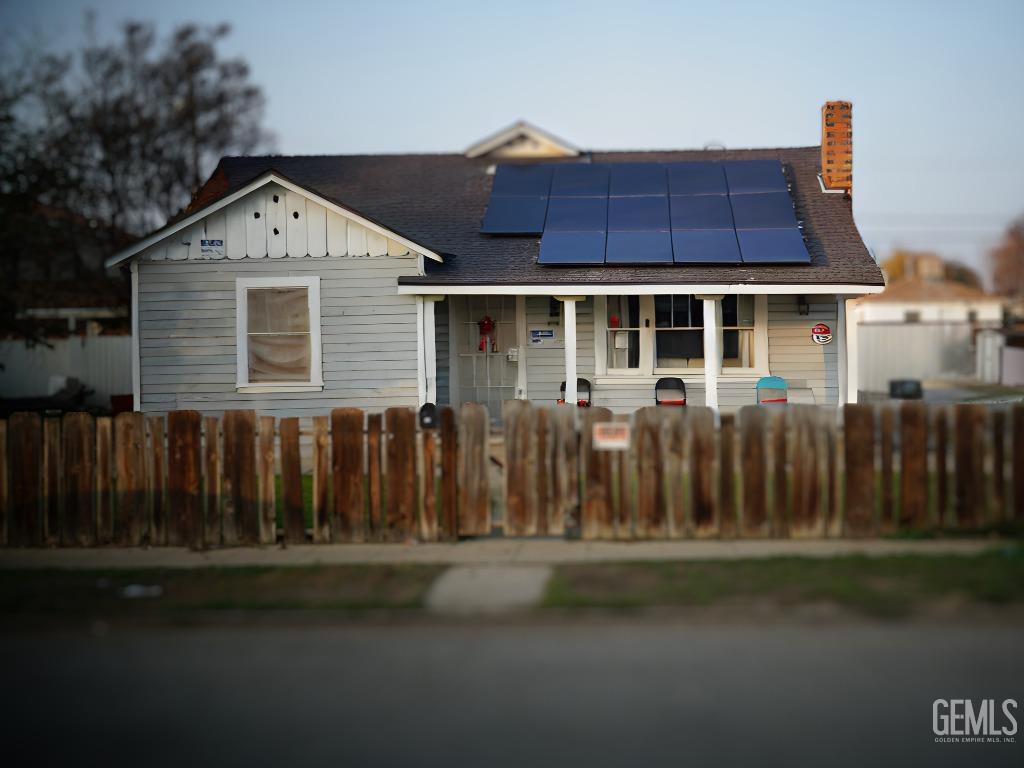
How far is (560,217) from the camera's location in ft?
60.7

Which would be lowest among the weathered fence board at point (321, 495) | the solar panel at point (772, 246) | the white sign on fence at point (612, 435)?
the weathered fence board at point (321, 495)

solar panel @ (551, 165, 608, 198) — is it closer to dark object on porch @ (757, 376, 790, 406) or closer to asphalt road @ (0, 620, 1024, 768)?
dark object on porch @ (757, 376, 790, 406)

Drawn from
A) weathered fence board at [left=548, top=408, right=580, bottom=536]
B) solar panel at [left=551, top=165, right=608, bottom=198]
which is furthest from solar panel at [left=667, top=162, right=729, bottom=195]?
weathered fence board at [left=548, top=408, right=580, bottom=536]

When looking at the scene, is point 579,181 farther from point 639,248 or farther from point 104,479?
point 104,479

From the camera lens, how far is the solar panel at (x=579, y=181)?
765 inches

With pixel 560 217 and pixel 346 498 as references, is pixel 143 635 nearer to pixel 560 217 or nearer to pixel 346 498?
pixel 346 498

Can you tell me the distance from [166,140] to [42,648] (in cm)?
3713

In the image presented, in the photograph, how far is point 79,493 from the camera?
1011 cm

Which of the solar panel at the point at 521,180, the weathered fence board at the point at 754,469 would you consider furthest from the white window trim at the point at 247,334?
the weathered fence board at the point at 754,469

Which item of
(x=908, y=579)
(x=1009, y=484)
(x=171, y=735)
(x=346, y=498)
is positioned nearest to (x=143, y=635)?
(x=171, y=735)

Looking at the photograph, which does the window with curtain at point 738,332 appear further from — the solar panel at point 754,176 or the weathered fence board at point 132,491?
the weathered fence board at point 132,491

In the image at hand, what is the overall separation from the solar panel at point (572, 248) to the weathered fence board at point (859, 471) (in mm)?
8109

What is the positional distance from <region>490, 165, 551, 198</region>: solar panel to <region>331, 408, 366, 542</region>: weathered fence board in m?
10.5

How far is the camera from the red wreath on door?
60.4ft
